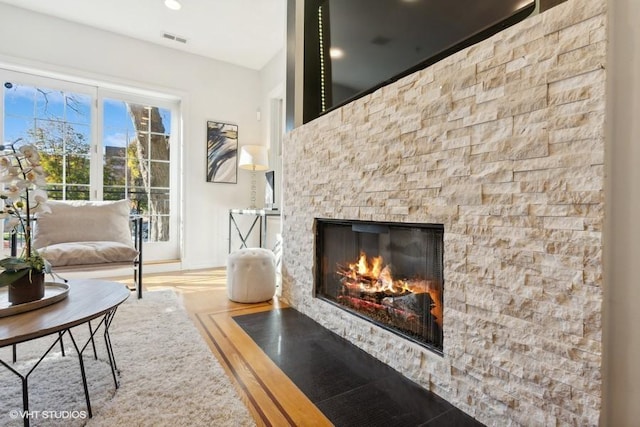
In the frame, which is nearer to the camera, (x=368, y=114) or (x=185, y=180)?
(x=368, y=114)

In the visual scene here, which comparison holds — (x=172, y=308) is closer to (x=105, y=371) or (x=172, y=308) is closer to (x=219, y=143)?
(x=105, y=371)

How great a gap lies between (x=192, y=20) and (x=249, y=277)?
2.74 metres

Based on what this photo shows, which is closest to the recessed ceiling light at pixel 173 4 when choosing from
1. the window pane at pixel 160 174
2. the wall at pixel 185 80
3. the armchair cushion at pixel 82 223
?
the wall at pixel 185 80

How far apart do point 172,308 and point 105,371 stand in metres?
0.97

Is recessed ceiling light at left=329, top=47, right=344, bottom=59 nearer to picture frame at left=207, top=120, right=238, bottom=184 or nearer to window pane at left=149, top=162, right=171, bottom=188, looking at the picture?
picture frame at left=207, top=120, right=238, bottom=184

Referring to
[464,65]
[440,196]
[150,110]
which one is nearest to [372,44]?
[464,65]

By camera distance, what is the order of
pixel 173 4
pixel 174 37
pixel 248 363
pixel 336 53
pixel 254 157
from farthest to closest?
pixel 254 157 → pixel 174 37 → pixel 173 4 → pixel 336 53 → pixel 248 363

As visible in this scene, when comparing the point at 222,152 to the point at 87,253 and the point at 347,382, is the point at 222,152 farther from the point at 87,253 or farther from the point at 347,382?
the point at 347,382

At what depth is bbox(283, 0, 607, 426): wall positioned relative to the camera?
845 mm

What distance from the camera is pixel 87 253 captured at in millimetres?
2299

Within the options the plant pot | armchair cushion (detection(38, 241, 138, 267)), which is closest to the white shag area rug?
the plant pot

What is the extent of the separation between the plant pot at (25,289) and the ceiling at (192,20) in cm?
288

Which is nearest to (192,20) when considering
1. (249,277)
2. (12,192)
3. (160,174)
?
(160,174)

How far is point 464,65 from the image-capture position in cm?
116
